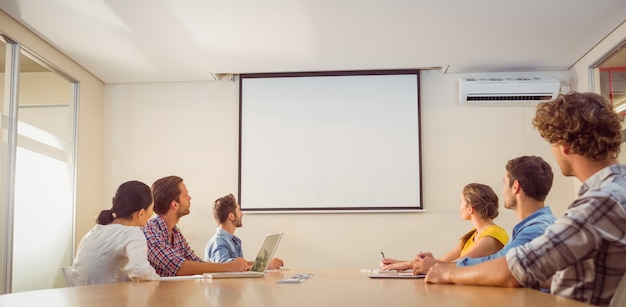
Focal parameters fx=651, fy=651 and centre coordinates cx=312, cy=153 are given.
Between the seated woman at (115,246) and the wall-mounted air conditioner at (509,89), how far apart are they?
3775 millimetres

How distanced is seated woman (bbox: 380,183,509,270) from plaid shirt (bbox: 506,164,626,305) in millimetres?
1590

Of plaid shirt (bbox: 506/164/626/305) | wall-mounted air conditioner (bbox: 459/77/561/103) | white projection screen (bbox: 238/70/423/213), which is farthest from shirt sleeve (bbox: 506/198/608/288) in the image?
wall-mounted air conditioner (bbox: 459/77/561/103)

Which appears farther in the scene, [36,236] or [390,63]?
[390,63]

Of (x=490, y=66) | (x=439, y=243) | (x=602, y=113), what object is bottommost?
(x=439, y=243)

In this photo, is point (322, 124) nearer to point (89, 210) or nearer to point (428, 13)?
point (428, 13)

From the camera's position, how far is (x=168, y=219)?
3693 millimetres

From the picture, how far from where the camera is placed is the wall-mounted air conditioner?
19.6 feet

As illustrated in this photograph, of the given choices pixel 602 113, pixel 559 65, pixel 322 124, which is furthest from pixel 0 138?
pixel 559 65

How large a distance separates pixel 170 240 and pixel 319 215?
2562mm

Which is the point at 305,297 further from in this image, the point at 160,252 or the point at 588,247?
the point at 160,252

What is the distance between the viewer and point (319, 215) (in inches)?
241

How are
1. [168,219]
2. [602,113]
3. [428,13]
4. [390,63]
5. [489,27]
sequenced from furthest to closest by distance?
1. [390,63]
2. [489,27]
3. [428,13]
4. [168,219]
5. [602,113]

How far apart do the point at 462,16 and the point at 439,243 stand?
7.46 feet

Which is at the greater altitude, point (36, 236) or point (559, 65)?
point (559, 65)
